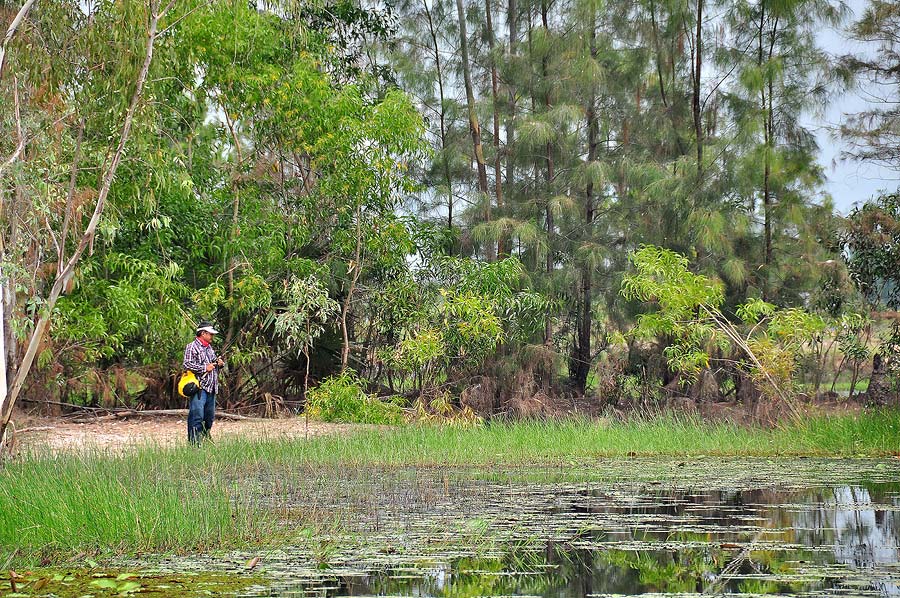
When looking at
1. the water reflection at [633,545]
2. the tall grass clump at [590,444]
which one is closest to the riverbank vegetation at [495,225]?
the tall grass clump at [590,444]

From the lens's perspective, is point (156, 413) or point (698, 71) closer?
point (156, 413)

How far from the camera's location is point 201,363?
11078 mm

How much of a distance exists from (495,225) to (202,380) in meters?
6.03

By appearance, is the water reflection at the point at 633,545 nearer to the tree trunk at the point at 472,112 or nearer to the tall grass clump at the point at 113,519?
the tall grass clump at the point at 113,519

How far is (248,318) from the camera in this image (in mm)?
15727

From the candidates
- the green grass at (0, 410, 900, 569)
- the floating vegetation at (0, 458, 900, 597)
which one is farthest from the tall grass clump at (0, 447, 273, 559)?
the floating vegetation at (0, 458, 900, 597)

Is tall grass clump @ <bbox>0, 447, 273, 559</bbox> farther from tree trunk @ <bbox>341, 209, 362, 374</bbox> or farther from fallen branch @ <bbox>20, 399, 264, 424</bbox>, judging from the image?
tree trunk @ <bbox>341, 209, 362, 374</bbox>

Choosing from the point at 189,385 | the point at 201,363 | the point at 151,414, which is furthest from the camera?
the point at 151,414

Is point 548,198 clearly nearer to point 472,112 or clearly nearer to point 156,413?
point 472,112

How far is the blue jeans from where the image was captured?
11.1 metres

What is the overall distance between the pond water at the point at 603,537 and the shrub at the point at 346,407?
5.86 metres

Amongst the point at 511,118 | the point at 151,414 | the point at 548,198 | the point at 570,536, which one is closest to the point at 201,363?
the point at 151,414

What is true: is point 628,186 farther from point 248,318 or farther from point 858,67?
point 248,318

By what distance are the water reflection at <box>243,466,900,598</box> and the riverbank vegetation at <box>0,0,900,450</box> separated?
6.26m
